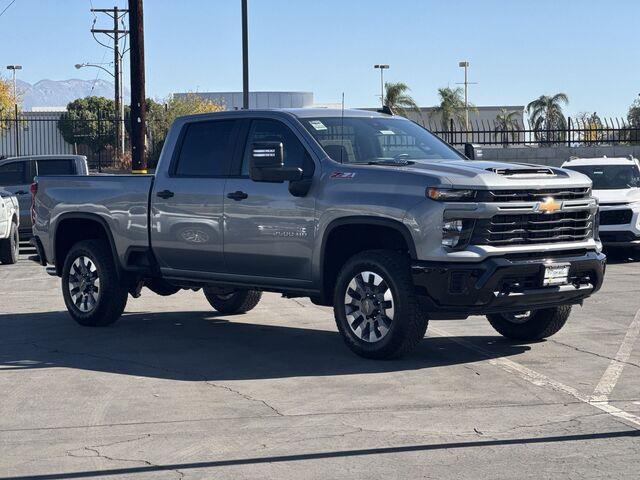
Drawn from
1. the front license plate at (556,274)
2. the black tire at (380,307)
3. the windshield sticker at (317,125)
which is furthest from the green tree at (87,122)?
the front license plate at (556,274)

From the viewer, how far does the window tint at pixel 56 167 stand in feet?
73.1

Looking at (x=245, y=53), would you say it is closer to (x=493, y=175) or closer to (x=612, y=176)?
(x=612, y=176)

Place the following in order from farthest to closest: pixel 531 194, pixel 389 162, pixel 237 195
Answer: pixel 237 195 < pixel 389 162 < pixel 531 194

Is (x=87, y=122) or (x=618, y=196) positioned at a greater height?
(x=87, y=122)

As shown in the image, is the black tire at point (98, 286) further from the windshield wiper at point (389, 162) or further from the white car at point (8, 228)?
the white car at point (8, 228)

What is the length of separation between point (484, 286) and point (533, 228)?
2.51 ft

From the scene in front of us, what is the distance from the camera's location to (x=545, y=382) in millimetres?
8586

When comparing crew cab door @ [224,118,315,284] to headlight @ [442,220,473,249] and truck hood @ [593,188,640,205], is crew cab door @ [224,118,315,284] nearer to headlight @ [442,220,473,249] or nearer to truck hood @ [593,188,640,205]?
headlight @ [442,220,473,249]

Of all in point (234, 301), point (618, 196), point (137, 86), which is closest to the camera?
point (234, 301)

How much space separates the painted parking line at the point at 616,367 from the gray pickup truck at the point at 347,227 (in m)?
0.61

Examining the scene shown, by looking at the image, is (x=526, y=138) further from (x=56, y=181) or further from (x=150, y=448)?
(x=150, y=448)

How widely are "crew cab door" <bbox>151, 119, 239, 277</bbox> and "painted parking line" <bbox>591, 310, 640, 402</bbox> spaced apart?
11.7ft

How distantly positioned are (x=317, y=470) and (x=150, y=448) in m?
1.10

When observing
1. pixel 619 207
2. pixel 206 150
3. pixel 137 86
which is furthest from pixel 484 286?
pixel 137 86
